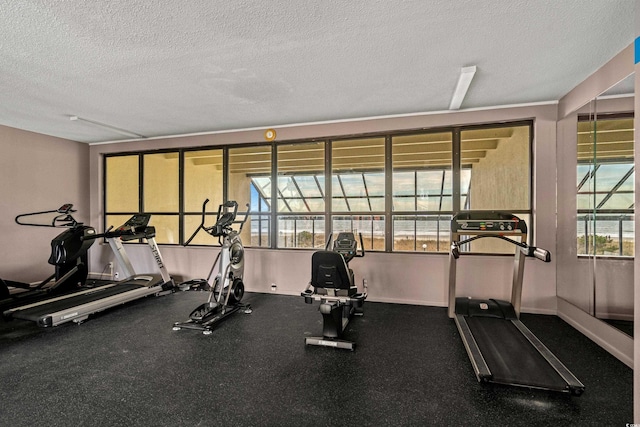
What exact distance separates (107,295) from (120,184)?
277cm

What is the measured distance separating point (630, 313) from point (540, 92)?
255 centimetres

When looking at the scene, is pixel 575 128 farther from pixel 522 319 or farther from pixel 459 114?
pixel 522 319

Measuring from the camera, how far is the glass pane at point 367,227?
14.5 feet

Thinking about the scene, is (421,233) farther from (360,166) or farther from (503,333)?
(503,333)

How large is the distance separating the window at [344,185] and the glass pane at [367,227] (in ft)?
0.05

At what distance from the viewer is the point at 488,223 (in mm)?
3330

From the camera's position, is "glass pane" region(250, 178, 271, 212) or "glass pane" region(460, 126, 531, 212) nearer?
"glass pane" region(460, 126, 531, 212)

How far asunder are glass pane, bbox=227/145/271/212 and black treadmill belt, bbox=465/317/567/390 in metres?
3.70

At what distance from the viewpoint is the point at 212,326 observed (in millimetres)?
3320

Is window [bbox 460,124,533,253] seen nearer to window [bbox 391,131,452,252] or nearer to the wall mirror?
window [bbox 391,131,452,252]

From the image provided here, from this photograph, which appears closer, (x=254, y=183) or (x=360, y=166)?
(x=360, y=166)

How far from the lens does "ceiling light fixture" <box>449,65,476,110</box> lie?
2.82 meters

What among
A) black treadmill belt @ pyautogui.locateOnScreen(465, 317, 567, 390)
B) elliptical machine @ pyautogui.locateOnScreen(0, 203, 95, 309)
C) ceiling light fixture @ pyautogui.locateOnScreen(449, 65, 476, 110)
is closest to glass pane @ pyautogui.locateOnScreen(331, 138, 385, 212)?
ceiling light fixture @ pyautogui.locateOnScreen(449, 65, 476, 110)

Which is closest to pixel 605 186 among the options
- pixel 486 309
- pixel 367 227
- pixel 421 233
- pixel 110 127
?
pixel 486 309
